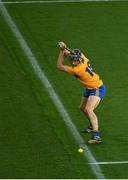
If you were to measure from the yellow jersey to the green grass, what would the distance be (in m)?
1.31

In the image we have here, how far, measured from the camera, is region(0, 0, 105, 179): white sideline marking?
773 inches

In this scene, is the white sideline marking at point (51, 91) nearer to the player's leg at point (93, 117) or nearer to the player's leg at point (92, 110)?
the player's leg at point (93, 117)

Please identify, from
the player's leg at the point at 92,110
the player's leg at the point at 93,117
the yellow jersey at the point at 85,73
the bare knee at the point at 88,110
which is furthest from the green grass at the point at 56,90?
the yellow jersey at the point at 85,73

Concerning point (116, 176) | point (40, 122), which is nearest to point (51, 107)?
point (40, 122)

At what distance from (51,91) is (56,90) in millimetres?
169

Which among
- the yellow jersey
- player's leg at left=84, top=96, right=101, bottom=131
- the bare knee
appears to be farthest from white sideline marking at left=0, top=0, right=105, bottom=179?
the yellow jersey

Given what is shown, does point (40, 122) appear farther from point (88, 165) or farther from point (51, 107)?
point (88, 165)

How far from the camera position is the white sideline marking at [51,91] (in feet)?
64.4

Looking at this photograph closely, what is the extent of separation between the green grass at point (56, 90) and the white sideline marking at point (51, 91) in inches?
5.4

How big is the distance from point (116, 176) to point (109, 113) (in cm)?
404

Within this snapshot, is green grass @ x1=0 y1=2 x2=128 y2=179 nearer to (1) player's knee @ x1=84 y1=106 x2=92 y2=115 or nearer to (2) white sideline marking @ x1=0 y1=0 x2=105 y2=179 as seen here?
(2) white sideline marking @ x1=0 y1=0 x2=105 y2=179

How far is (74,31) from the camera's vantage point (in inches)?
1122

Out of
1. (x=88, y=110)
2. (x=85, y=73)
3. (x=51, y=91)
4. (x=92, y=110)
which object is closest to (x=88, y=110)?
(x=88, y=110)

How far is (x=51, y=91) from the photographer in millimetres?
23953
